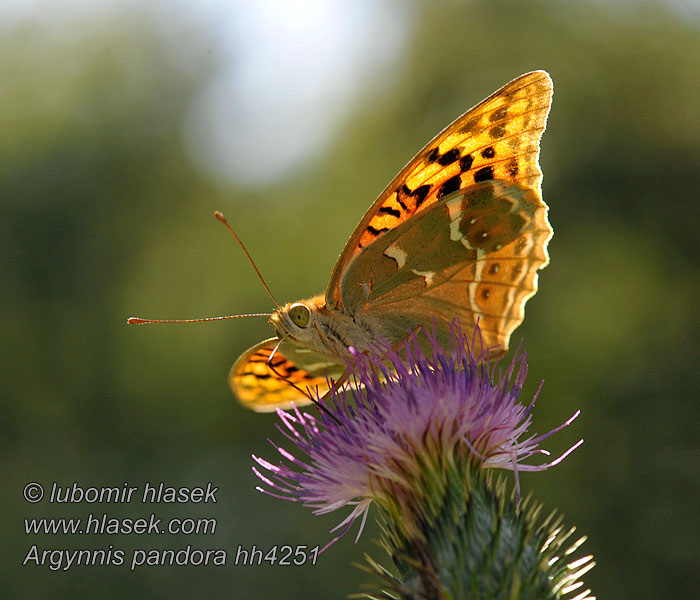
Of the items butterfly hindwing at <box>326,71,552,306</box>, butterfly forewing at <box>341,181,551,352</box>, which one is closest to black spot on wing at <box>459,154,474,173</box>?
butterfly hindwing at <box>326,71,552,306</box>

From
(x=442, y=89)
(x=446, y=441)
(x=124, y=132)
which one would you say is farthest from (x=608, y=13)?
(x=446, y=441)

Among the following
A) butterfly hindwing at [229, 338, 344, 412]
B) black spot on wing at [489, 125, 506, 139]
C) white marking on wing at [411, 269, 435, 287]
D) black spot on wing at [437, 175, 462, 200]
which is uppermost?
black spot on wing at [489, 125, 506, 139]

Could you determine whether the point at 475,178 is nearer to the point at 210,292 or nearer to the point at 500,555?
the point at 500,555

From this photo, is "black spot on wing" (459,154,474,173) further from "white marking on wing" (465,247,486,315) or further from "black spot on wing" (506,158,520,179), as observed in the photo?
"white marking on wing" (465,247,486,315)

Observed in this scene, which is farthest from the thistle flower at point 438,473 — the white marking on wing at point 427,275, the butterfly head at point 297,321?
the white marking on wing at point 427,275

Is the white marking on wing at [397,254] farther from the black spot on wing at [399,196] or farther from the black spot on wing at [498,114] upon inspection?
the black spot on wing at [498,114]

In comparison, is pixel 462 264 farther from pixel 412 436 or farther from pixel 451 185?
pixel 412 436

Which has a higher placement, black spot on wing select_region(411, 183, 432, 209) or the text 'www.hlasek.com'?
the text 'www.hlasek.com'

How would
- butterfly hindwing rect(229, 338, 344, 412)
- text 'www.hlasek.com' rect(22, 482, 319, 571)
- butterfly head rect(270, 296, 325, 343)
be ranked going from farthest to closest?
text 'www.hlasek.com' rect(22, 482, 319, 571)
butterfly hindwing rect(229, 338, 344, 412)
butterfly head rect(270, 296, 325, 343)
